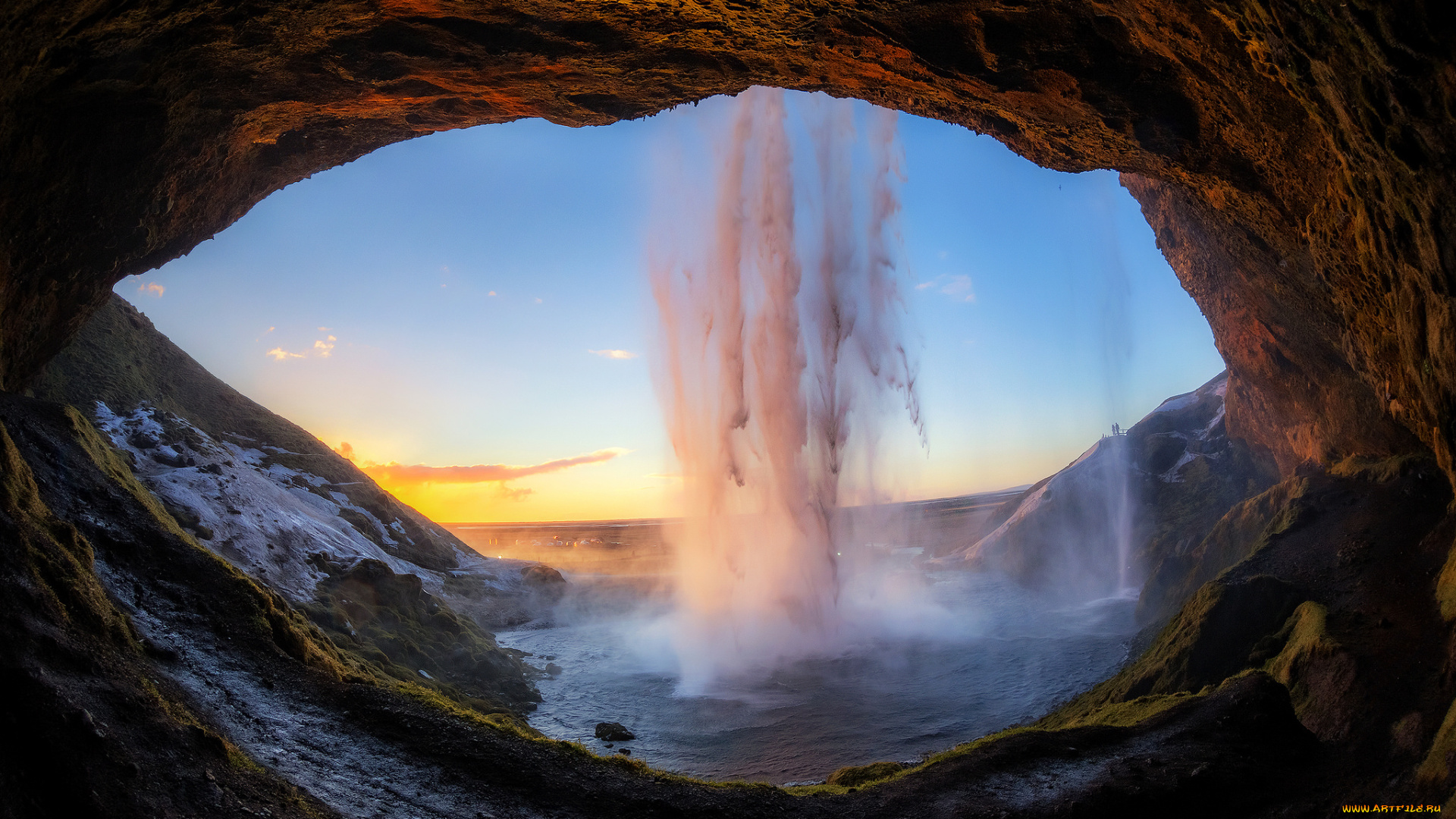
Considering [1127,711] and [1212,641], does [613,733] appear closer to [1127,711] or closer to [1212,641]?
[1127,711]

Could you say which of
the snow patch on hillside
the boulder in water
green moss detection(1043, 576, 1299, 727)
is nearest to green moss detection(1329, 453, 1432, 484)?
green moss detection(1043, 576, 1299, 727)

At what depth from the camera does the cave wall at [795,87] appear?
7766 millimetres

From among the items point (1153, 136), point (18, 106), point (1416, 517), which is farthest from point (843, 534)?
point (18, 106)

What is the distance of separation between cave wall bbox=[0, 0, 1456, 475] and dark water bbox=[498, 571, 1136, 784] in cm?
1231

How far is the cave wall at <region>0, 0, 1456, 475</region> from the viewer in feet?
25.5

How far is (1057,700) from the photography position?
19.2 metres

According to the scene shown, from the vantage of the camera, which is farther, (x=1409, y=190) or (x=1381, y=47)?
(x=1409, y=190)

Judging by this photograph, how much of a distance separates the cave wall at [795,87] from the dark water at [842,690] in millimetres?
12312

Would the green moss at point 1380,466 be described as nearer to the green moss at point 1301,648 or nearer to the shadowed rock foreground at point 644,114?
the shadowed rock foreground at point 644,114

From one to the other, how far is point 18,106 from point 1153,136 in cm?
1997

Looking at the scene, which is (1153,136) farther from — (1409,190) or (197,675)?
(197,675)

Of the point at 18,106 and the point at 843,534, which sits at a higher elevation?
the point at 18,106

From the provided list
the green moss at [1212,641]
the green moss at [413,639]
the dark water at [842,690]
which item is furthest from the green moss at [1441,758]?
the green moss at [413,639]

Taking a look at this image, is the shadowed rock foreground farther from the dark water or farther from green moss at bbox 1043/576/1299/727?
the dark water
